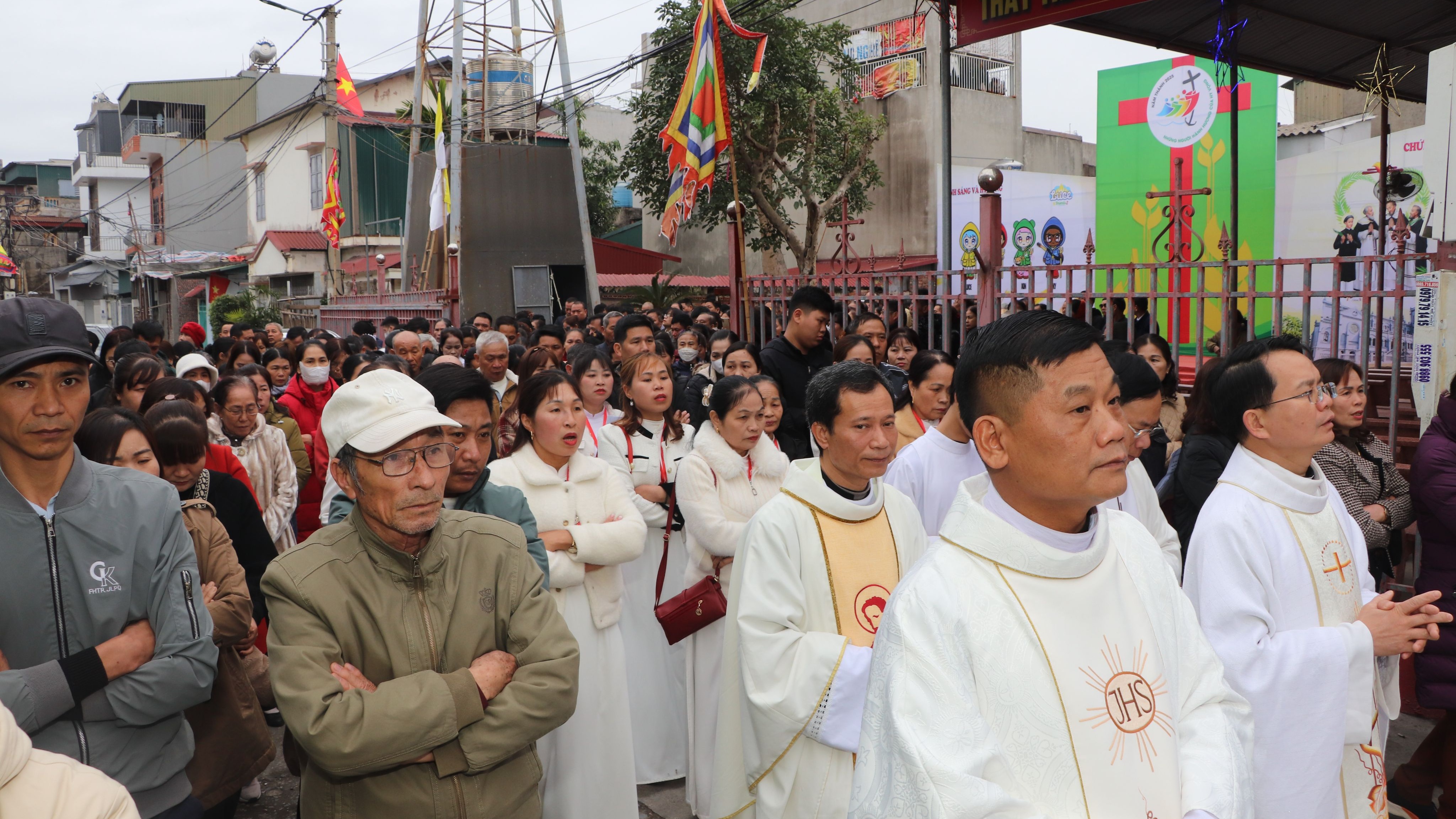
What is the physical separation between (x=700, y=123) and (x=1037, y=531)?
834cm

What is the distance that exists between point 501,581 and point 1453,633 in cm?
386

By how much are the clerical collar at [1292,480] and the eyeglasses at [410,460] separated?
7.83 ft

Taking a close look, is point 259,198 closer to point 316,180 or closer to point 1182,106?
point 316,180

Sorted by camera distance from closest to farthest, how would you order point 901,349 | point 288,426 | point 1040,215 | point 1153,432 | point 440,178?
1. point 1153,432
2. point 288,426
3. point 901,349
4. point 1040,215
5. point 440,178

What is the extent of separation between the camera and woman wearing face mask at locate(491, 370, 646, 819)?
3.94m

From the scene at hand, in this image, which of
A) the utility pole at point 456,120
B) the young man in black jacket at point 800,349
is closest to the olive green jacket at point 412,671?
the young man in black jacket at point 800,349

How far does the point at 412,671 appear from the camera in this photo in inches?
101

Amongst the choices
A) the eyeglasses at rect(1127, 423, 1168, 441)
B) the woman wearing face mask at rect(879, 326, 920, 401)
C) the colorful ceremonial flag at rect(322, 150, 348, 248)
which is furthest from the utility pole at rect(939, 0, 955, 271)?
the colorful ceremonial flag at rect(322, 150, 348, 248)

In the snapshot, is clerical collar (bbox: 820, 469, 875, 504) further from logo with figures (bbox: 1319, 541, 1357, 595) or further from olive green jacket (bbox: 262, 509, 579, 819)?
logo with figures (bbox: 1319, 541, 1357, 595)

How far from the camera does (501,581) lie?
2.72 m

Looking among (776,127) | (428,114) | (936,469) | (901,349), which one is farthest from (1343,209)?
(428,114)

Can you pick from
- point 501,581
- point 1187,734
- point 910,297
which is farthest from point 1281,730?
point 910,297

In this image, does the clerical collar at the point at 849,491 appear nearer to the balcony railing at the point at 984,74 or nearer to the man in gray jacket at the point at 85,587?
the man in gray jacket at the point at 85,587

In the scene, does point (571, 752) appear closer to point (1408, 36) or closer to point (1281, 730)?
point (1281, 730)
